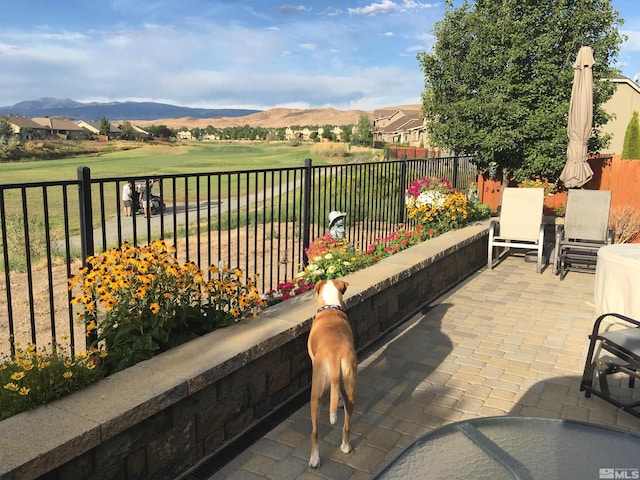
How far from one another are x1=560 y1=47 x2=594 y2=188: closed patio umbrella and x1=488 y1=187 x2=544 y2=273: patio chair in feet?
4.60

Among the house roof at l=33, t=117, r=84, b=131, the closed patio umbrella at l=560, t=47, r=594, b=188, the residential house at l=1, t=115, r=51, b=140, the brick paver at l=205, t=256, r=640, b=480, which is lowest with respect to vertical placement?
the brick paver at l=205, t=256, r=640, b=480

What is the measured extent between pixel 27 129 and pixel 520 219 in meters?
98.1

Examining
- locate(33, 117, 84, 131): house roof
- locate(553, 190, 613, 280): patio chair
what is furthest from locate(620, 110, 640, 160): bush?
locate(33, 117, 84, 131): house roof

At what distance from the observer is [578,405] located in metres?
3.44

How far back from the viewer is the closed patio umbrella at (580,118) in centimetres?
788

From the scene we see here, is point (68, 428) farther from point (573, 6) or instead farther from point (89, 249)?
point (573, 6)

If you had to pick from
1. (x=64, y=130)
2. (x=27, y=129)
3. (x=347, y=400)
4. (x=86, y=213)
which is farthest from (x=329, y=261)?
(x=64, y=130)

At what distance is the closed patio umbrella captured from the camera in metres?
7.88

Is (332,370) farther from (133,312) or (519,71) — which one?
(519,71)

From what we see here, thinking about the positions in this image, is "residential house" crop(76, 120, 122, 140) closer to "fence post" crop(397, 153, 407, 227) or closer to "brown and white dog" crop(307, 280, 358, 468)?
"fence post" crop(397, 153, 407, 227)

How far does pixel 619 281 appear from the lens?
4.65 metres

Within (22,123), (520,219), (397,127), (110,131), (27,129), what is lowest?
(520,219)

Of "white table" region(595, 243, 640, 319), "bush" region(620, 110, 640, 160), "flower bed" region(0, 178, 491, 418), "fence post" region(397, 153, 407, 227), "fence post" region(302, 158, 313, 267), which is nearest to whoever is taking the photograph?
"flower bed" region(0, 178, 491, 418)

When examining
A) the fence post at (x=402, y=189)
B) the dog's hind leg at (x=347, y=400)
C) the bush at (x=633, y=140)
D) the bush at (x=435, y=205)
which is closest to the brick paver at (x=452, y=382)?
the dog's hind leg at (x=347, y=400)
